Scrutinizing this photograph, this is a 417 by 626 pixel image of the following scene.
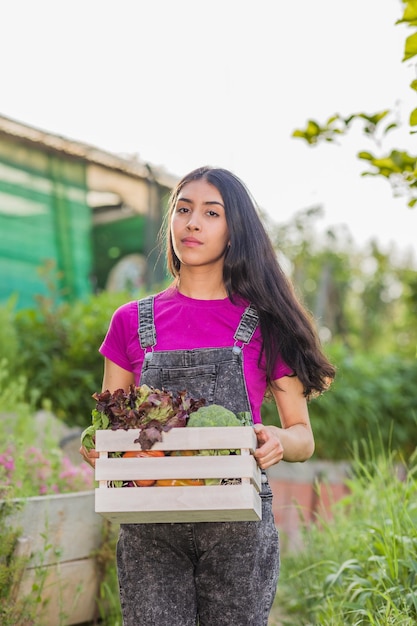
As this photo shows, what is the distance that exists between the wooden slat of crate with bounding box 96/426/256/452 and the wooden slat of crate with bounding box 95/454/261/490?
0.03 meters

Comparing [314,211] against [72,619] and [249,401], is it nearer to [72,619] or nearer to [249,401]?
[72,619]

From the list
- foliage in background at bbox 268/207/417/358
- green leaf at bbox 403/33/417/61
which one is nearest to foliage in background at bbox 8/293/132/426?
green leaf at bbox 403/33/417/61

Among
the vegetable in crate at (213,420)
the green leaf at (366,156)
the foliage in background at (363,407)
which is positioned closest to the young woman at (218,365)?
the vegetable in crate at (213,420)

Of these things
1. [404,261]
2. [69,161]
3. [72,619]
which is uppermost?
[404,261]

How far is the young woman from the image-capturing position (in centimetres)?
249

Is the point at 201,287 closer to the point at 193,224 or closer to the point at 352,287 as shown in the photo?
the point at 193,224

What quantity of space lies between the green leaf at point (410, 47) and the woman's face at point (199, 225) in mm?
684

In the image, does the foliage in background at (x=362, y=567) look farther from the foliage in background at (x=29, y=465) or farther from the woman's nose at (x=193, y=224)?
the woman's nose at (x=193, y=224)

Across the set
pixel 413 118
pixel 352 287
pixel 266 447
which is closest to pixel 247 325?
pixel 266 447

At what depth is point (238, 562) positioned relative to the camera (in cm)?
249

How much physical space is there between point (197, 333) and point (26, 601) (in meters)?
1.49

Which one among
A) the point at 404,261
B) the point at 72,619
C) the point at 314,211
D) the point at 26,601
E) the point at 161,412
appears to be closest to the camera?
the point at 161,412

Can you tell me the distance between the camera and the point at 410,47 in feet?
7.84

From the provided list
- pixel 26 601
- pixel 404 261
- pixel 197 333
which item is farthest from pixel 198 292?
pixel 404 261
